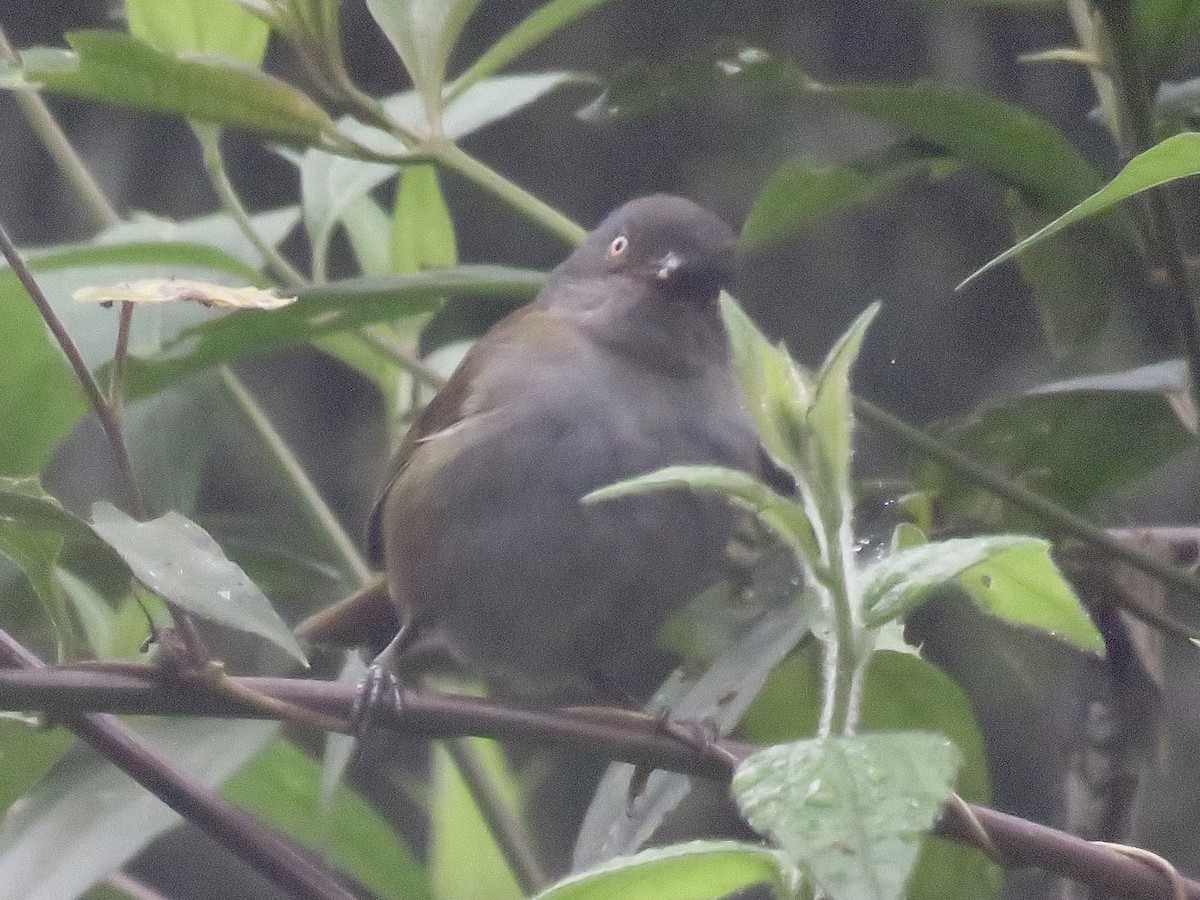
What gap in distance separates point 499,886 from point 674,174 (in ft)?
5.74

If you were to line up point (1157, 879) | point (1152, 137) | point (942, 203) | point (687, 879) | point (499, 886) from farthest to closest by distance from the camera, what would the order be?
1. point (942, 203)
2. point (499, 886)
3. point (1152, 137)
4. point (1157, 879)
5. point (687, 879)

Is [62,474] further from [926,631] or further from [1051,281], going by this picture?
[1051,281]

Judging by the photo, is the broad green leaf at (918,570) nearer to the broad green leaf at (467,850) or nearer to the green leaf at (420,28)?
the green leaf at (420,28)

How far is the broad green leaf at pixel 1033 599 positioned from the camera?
2.44 ft

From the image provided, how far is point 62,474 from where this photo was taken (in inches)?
118

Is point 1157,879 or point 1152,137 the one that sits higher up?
point 1152,137

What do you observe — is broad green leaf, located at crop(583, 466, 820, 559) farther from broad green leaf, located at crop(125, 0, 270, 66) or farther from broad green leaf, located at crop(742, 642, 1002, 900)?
broad green leaf, located at crop(125, 0, 270, 66)

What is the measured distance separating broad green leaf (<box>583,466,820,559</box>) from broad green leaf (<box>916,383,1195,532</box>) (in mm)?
742

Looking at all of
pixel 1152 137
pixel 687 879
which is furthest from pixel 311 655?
pixel 687 879

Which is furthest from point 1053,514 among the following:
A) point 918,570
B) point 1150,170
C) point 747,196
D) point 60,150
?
point 747,196

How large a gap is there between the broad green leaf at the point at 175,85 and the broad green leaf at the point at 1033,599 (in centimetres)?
77

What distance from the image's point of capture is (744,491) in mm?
671

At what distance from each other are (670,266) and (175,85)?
2.37 ft

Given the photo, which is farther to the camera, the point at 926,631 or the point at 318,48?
the point at 926,631
